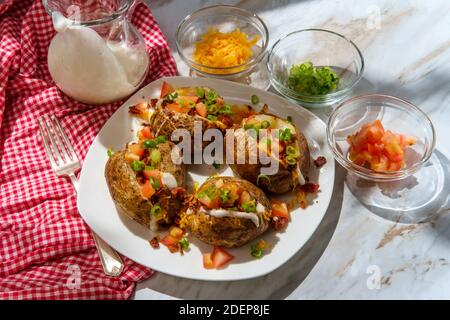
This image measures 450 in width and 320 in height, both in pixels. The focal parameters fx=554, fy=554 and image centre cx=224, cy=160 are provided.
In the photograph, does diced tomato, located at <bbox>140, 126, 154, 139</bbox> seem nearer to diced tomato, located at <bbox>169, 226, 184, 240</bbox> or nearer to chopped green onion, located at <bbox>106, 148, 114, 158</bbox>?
chopped green onion, located at <bbox>106, 148, 114, 158</bbox>

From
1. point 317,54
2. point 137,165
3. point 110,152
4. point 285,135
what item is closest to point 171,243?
point 137,165

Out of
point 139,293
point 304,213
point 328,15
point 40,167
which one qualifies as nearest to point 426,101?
point 328,15

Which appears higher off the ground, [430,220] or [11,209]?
[11,209]

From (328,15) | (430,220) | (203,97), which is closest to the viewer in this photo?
(430,220)

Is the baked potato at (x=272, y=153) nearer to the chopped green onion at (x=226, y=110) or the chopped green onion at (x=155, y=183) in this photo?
the chopped green onion at (x=226, y=110)

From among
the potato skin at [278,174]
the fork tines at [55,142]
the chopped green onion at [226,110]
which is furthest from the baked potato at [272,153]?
the fork tines at [55,142]

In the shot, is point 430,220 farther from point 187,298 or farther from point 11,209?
point 11,209

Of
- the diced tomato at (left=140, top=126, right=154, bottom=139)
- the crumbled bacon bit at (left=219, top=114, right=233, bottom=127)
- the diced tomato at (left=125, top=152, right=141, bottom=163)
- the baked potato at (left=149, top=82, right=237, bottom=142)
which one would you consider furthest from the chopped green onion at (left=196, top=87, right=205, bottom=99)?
the diced tomato at (left=125, top=152, right=141, bottom=163)
